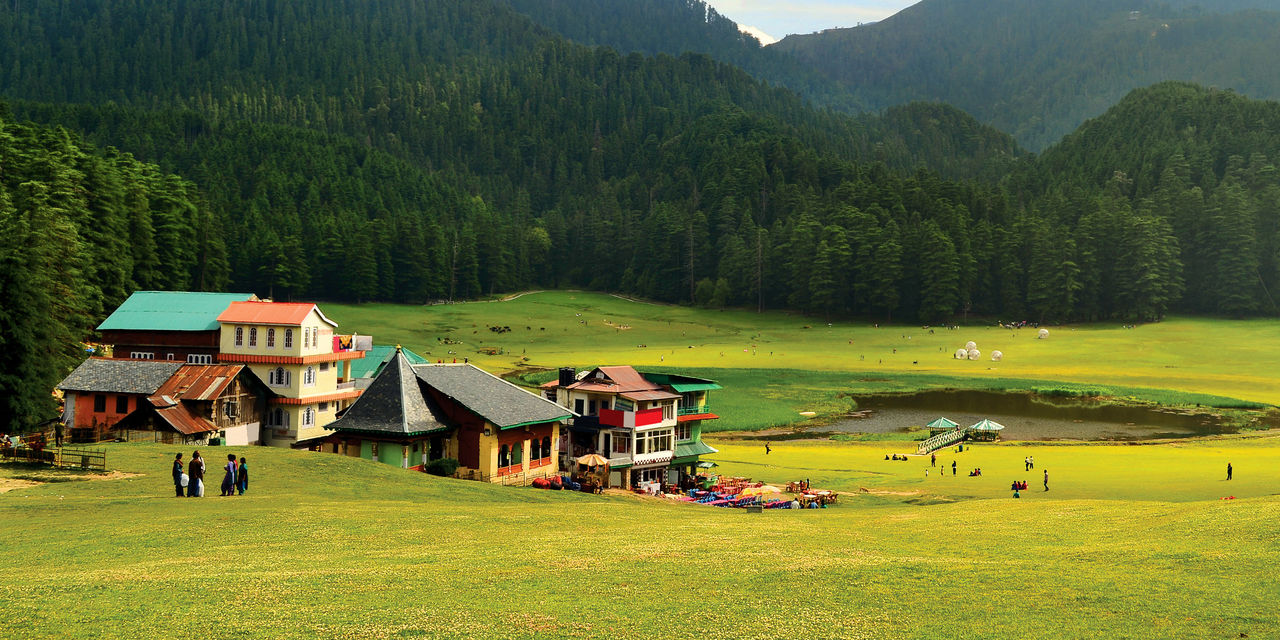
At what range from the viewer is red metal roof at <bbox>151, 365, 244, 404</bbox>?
46375mm

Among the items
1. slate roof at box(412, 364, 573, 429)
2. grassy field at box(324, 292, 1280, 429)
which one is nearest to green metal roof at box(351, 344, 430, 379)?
slate roof at box(412, 364, 573, 429)

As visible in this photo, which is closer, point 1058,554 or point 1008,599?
point 1008,599

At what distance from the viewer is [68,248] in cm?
6128

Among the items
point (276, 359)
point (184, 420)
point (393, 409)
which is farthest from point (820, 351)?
point (184, 420)

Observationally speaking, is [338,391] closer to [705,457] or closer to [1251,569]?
[705,457]

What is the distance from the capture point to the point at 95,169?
8794 centimetres

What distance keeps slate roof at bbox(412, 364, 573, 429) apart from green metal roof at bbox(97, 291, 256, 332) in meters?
16.2

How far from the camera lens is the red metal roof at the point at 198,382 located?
46.4 metres

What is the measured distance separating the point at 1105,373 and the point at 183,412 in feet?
271

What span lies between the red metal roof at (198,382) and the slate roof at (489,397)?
30.5 feet

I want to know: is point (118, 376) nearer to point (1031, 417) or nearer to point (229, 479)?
point (229, 479)

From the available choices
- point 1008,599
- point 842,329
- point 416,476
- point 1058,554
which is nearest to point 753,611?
point 1008,599

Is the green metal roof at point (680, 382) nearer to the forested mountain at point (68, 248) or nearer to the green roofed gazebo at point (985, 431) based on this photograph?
the green roofed gazebo at point (985, 431)

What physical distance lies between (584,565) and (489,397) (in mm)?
24976
